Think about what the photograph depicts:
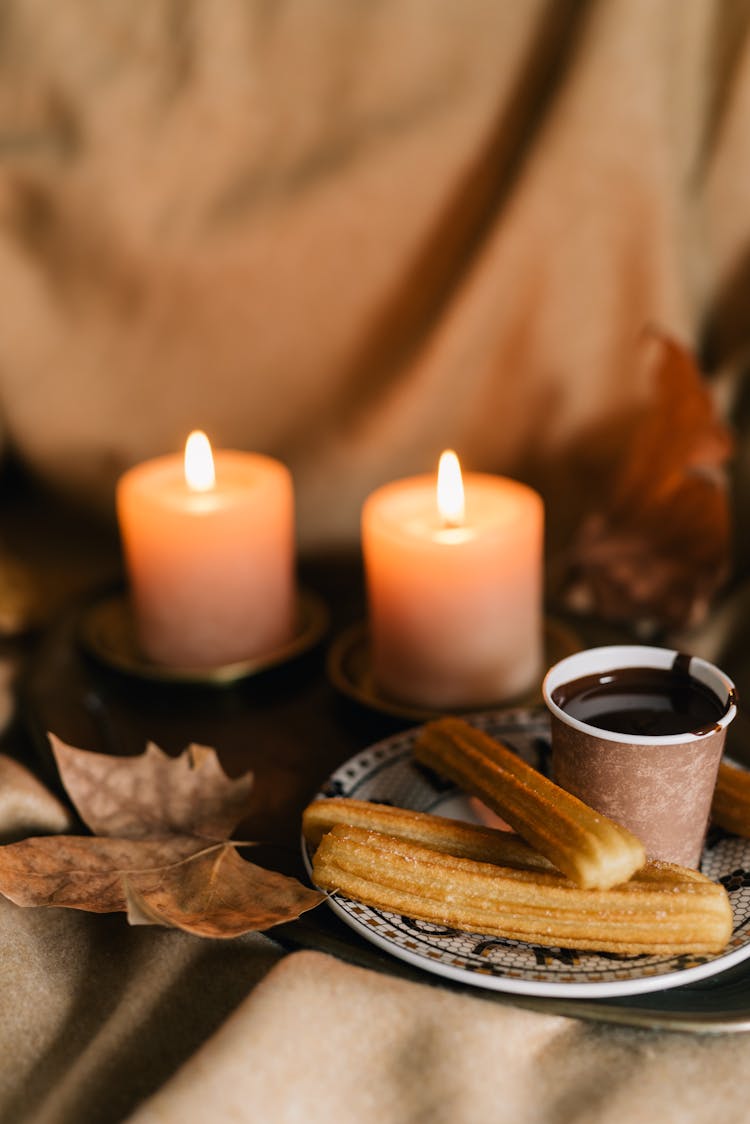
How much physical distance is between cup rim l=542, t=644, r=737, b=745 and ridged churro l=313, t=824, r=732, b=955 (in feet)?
0.24

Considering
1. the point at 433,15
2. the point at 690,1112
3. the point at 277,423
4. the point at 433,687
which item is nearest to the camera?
the point at 690,1112

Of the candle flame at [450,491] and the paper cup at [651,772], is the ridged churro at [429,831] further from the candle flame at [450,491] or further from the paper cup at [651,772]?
the candle flame at [450,491]

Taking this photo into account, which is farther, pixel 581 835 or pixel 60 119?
pixel 60 119

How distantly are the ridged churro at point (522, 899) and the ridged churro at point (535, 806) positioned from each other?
0.05 ft

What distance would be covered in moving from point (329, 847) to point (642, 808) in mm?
166

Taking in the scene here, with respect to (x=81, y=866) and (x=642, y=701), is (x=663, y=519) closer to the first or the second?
(x=642, y=701)

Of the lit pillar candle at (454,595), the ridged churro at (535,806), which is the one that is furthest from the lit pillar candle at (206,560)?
the ridged churro at (535,806)

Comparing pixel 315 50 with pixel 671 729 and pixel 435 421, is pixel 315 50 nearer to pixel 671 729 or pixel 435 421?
pixel 435 421

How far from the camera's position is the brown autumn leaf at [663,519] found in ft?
3.10

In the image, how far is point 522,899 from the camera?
59 centimetres

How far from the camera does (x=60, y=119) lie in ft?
3.46

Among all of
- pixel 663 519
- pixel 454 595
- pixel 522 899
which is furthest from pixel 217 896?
pixel 663 519

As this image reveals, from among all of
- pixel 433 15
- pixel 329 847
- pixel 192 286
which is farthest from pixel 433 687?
pixel 433 15

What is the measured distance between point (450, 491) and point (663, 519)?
261 mm
